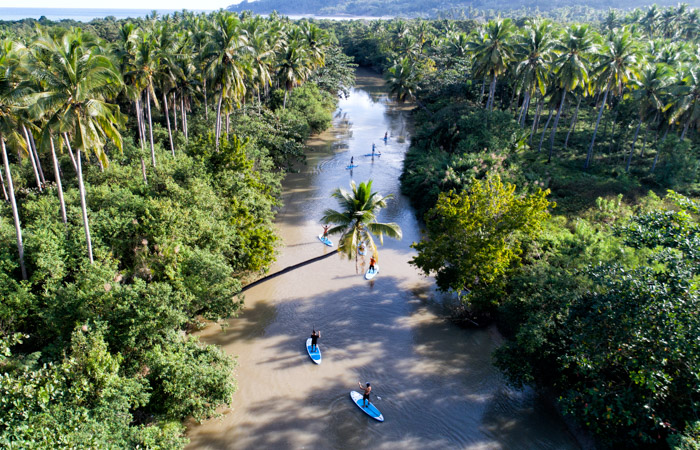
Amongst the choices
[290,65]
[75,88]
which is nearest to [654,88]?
[290,65]

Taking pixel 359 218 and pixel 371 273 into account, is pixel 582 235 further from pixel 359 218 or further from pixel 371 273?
pixel 371 273

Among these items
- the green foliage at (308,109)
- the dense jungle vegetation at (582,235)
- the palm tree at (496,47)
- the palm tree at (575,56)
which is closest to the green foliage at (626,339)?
the dense jungle vegetation at (582,235)

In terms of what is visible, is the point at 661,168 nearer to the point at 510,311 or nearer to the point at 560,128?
the point at 560,128

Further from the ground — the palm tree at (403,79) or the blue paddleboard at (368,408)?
the palm tree at (403,79)

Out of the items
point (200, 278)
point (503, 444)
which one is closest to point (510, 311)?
point (503, 444)

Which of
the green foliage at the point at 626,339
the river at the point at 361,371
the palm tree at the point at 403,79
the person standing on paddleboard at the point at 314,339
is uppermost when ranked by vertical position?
the palm tree at the point at 403,79

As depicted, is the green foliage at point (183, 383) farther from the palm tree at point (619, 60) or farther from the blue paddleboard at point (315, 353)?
the palm tree at point (619, 60)
